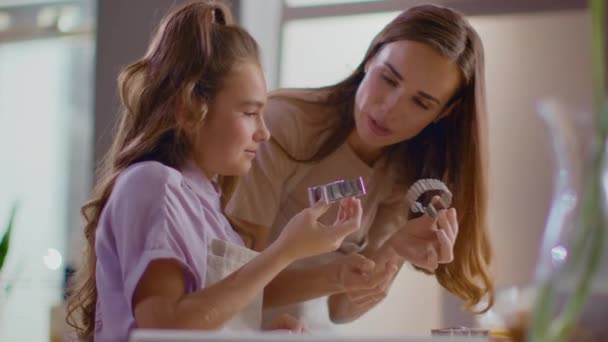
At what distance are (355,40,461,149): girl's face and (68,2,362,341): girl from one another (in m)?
0.31

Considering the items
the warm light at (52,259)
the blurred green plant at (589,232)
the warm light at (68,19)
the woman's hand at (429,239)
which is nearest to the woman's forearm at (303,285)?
the woman's hand at (429,239)

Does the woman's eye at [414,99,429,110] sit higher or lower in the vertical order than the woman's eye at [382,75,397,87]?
lower

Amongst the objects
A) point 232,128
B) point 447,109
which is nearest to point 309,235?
point 232,128

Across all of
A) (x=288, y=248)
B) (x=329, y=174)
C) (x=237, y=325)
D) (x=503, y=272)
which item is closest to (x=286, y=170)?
(x=329, y=174)

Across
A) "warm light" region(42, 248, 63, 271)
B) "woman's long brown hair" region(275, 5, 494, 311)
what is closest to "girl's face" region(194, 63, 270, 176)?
"woman's long brown hair" region(275, 5, 494, 311)

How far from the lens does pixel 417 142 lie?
5.48 feet

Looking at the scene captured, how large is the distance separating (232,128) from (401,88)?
459 mm

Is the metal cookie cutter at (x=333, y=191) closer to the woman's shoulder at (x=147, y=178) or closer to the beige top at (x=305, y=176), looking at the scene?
the woman's shoulder at (x=147, y=178)

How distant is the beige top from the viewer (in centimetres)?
159

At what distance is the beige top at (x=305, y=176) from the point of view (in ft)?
5.22

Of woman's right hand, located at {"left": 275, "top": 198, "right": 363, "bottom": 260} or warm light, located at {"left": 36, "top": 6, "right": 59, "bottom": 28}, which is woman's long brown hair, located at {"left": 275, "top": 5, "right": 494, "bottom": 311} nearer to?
woman's right hand, located at {"left": 275, "top": 198, "right": 363, "bottom": 260}

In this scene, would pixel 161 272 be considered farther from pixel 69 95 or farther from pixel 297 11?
pixel 69 95

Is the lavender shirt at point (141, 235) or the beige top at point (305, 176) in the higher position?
the lavender shirt at point (141, 235)

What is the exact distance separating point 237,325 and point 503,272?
4.15ft
